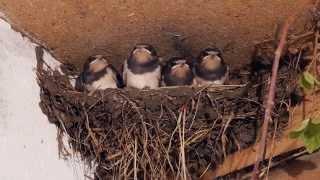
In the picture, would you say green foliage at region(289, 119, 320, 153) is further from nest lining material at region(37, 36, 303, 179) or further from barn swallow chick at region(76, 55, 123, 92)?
barn swallow chick at region(76, 55, 123, 92)

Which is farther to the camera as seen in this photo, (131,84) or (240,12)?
(131,84)

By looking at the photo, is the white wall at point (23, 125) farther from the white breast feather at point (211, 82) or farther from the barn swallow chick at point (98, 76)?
the white breast feather at point (211, 82)

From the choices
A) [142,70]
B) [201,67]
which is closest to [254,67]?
[201,67]

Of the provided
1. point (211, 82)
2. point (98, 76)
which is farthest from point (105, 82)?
A: point (211, 82)

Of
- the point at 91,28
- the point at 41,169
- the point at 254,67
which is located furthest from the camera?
the point at 254,67

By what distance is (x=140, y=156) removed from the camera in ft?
9.59

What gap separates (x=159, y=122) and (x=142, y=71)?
40 cm

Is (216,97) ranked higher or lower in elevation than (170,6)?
lower

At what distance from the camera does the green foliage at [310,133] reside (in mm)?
2305

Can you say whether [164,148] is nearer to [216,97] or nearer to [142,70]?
[216,97]

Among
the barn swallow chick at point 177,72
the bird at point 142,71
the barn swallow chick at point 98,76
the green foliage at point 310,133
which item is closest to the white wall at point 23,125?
the barn swallow chick at point 98,76

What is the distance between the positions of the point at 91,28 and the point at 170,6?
30 centimetres

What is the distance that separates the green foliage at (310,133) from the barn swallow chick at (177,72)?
3.07ft

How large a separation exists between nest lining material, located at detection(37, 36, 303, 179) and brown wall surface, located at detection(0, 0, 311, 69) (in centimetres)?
16
